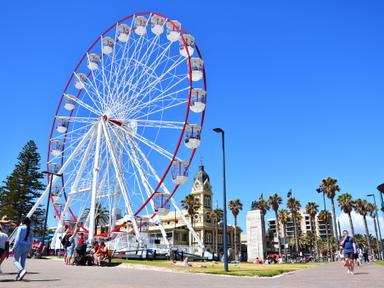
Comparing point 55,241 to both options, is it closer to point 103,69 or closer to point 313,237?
point 103,69

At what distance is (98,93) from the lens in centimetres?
3666

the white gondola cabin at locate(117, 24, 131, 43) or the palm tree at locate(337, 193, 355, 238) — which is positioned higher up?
the white gondola cabin at locate(117, 24, 131, 43)

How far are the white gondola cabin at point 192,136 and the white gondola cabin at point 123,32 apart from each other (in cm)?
1259

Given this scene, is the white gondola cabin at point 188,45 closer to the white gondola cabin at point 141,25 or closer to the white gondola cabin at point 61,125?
the white gondola cabin at point 141,25

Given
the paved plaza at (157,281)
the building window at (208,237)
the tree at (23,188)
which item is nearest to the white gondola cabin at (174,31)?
the paved plaza at (157,281)

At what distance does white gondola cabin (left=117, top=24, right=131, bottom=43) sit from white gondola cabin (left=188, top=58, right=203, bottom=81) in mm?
9308

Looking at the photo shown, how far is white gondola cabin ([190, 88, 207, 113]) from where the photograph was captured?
3097cm

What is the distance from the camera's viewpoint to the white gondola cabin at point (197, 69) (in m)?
31.7

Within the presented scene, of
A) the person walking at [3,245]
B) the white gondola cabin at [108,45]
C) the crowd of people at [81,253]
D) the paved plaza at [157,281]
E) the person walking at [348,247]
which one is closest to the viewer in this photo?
the paved plaza at [157,281]

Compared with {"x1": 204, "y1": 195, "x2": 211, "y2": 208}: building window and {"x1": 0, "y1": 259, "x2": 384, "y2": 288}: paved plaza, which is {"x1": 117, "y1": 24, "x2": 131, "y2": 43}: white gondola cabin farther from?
{"x1": 204, "y1": 195, "x2": 211, "y2": 208}: building window

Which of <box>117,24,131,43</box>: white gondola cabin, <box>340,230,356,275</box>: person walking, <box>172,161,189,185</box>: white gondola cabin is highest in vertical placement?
<box>117,24,131,43</box>: white gondola cabin

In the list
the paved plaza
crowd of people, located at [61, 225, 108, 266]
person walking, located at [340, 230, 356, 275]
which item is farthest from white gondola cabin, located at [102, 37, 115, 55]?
person walking, located at [340, 230, 356, 275]

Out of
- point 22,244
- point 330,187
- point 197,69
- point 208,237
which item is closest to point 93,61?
point 197,69

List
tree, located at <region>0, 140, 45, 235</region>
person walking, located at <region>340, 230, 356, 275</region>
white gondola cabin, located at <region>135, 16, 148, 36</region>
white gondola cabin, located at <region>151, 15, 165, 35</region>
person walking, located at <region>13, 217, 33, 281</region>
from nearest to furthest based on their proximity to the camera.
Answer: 1. person walking, located at <region>13, 217, 33, 281</region>
2. person walking, located at <region>340, 230, 356, 275</region>
3. white gondola cabin, located at <region>151, 15, 165, 35</region>
4. white gondola cabin, located at <region>135, 16, 148, 36</region>
5. tree, located at <region>0, 140, 45, 235</region>
